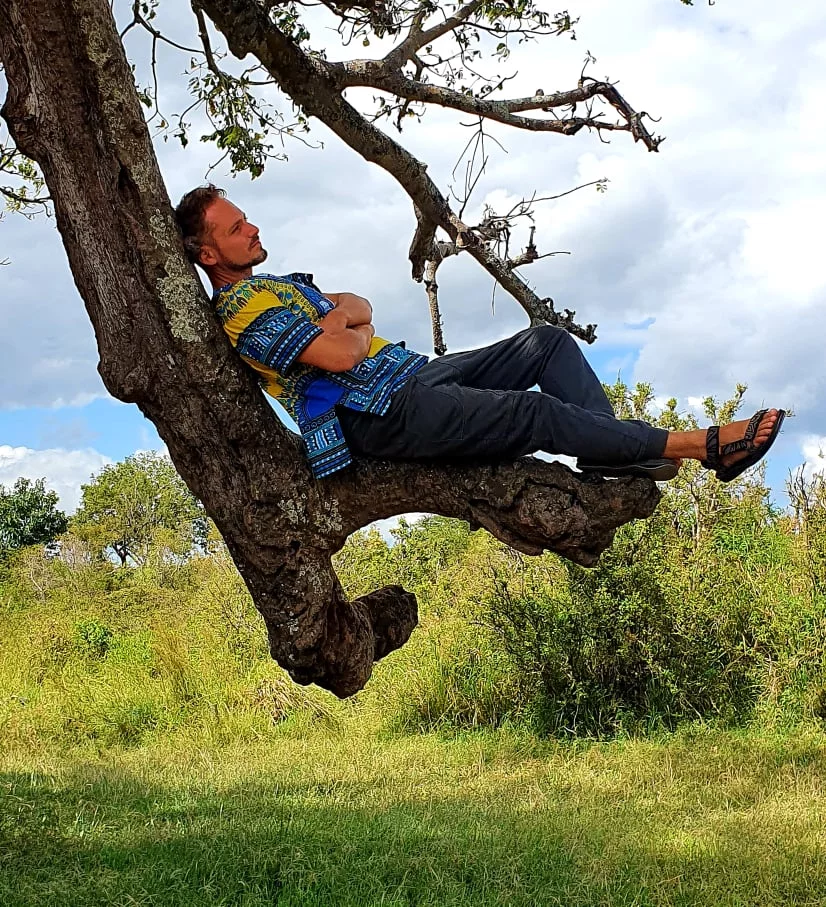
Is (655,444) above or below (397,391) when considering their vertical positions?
below

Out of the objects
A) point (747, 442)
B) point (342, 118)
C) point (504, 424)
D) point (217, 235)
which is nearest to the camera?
point (747, 442)

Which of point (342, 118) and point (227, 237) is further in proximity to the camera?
point (342, 118)

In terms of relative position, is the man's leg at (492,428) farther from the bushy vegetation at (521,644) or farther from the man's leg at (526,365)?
the bushy vegetation at (521,644)

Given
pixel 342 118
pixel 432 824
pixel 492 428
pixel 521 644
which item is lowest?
pixel 432 824

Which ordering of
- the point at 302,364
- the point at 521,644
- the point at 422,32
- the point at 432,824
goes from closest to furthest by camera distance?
the point at 302,364 → the point at 422,32 → the point at 432,824 → the point at 521,644

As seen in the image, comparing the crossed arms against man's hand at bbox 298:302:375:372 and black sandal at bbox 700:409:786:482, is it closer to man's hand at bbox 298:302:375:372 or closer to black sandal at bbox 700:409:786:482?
man's hand at bbox 298:302:375:372

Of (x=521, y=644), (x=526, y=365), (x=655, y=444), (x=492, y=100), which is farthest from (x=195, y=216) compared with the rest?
(x=521, y=644)

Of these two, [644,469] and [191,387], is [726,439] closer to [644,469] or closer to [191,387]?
[644,469]

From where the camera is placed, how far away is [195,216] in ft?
13.1

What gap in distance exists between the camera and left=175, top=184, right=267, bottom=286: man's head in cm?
398

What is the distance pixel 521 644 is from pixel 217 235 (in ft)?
23.0

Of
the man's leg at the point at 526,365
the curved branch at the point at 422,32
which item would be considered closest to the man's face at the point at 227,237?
the man's leg at the point at 526,365

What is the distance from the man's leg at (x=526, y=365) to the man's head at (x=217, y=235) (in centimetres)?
83

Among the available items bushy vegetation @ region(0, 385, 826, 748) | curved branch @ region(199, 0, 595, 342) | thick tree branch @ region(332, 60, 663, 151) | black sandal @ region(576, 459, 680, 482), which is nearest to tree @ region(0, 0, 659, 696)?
black sandal @ region(576, 459, 680, 482)
